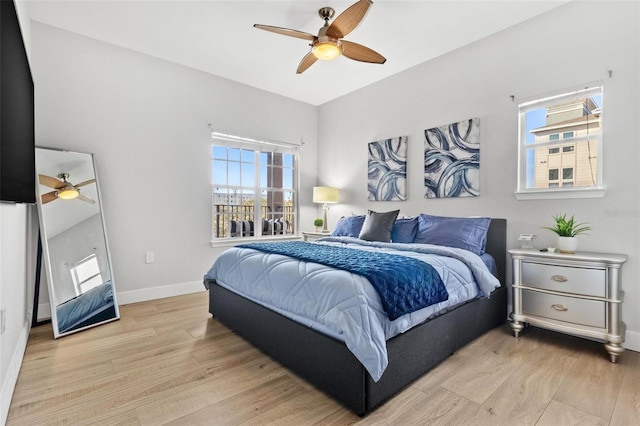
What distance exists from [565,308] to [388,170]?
92.0 inches

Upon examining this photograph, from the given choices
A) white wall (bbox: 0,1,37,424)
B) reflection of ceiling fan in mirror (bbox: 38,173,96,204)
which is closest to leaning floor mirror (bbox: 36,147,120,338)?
reflection of ceiling fan in mirror (bbox: 38,173,96,204)

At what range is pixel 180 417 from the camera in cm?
158

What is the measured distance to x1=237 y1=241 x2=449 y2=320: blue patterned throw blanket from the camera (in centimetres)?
170

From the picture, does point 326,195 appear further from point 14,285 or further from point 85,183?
point 14,285

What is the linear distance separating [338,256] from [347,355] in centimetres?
77

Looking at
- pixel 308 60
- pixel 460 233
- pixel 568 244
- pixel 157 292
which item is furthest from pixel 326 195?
pixel 568 244

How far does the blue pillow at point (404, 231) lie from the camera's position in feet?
10.6

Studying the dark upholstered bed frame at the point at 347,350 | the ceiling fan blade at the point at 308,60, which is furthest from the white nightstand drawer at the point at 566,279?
the ceiling fan blade at the point at 308,60

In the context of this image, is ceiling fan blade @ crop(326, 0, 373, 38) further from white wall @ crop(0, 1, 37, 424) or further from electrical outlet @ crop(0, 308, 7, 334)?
electrical outlet @ crop(0, 308, 7, 334)

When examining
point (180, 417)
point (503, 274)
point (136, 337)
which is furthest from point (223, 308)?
point (503, 274)

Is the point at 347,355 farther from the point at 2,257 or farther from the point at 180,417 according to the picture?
the point at 2,257

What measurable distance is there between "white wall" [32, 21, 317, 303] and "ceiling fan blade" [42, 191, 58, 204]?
46 cm

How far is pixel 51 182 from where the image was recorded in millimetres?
2891

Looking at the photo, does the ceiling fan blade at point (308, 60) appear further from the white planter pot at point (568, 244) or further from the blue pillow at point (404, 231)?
the white planter pot at point (568, 244)
